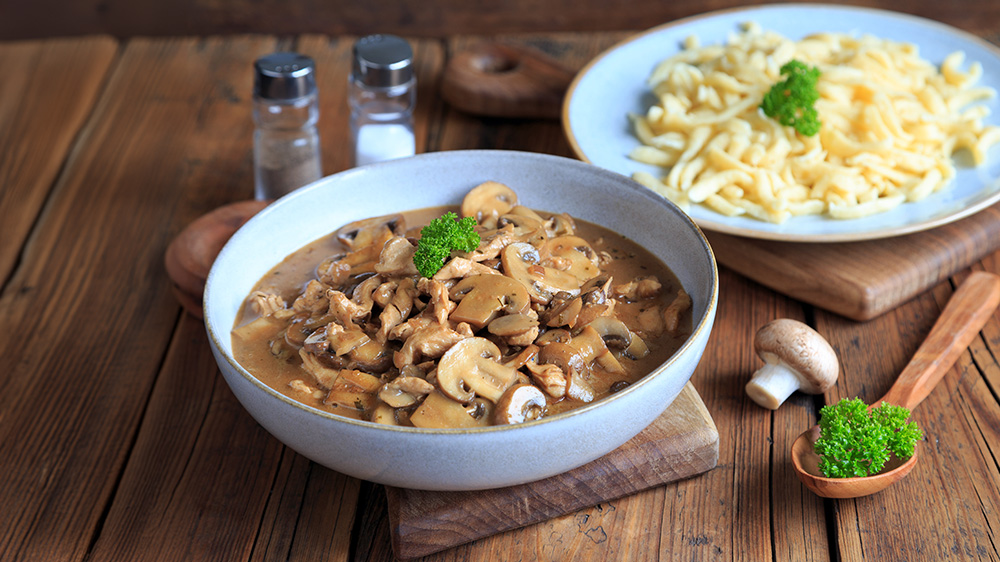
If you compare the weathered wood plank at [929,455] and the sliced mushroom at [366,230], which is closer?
the weathered wood plank at [929,455]

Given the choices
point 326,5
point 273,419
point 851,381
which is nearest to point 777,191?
point 851,381

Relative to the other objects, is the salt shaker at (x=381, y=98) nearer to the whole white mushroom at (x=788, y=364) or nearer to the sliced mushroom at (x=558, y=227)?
the sliced mushroom at (x=558, y=227)

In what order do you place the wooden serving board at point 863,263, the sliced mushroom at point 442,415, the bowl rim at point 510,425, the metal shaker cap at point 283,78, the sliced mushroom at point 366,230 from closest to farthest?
the bowl rim at point 510,425 < the sliced mushroom at point 442,415 < the sliced mushroom at point 366,230 < the wooden serving board at point 863,263 < the metal shaker cap at point 283,78

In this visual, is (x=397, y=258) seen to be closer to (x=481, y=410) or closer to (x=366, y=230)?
(x=366, y=230)

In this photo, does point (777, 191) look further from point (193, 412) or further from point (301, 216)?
point (193, 412)

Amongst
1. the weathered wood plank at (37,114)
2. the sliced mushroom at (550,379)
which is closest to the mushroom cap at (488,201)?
the sliced mushroom at (550,379)
